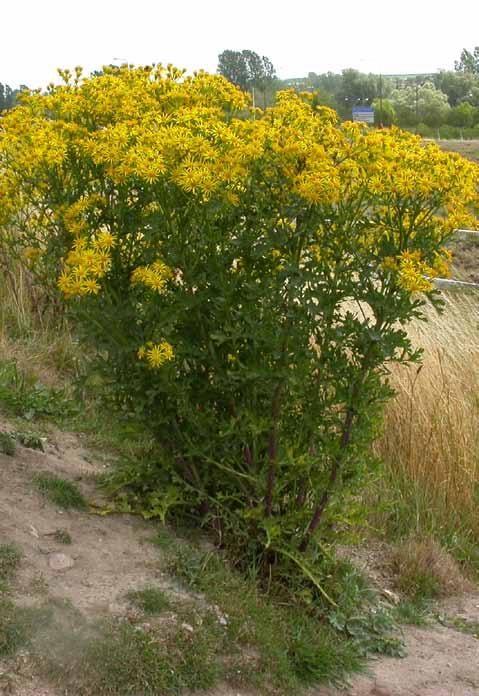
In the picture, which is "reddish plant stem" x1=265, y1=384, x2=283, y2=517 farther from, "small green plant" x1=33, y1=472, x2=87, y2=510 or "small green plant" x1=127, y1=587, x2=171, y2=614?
"small green plant" x1=33, y1=472, x2=87, y2=510

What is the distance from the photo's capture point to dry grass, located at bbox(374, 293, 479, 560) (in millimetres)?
5184

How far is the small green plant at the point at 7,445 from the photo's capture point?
458 centimetres

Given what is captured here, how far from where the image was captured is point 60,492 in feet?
13.9

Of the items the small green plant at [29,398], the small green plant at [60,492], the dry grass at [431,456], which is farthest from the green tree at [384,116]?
the small green plant at [29,398]

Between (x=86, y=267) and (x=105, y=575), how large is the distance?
4.02ft

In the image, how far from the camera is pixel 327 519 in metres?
4.00

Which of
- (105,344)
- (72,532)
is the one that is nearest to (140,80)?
(105,344)

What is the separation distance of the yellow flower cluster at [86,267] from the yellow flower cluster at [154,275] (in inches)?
4.6

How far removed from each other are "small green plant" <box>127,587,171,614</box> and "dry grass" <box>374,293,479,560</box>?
5.79ft

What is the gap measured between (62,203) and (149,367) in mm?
722

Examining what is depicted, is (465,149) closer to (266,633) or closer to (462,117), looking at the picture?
(462,117)

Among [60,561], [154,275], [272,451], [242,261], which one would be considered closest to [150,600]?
[60,561]

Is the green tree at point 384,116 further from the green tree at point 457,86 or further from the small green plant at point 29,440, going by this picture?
the green tree at point 457,86

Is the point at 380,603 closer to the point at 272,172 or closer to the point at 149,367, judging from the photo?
the point at 149,367
